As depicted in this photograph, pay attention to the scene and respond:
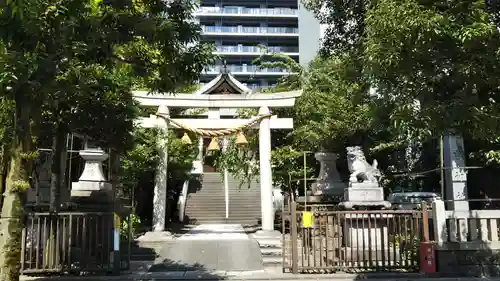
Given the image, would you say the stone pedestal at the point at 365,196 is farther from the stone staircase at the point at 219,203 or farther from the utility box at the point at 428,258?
the stone staircase at the point at 219,203

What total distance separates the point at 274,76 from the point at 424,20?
58497mm

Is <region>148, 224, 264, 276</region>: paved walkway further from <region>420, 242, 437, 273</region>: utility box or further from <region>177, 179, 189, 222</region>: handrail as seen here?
<region>177, 179, 189, 222</region>: handrail

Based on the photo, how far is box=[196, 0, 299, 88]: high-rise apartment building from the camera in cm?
6419

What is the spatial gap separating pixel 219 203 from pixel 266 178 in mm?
8863

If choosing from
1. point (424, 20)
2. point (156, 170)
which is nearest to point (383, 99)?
point (424, 20)

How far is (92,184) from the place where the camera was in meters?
14.3

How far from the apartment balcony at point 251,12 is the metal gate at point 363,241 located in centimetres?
5582

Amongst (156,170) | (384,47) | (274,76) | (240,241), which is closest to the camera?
(384,47)

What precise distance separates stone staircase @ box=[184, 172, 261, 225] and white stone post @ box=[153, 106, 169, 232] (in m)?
6.49

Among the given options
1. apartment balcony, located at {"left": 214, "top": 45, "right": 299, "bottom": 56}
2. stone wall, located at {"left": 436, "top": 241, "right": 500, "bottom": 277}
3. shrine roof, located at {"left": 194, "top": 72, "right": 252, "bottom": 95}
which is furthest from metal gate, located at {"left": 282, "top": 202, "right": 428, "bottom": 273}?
apartment balcony, located at {"left": 214, "top": 45, "right": 299, "bottom": 56}

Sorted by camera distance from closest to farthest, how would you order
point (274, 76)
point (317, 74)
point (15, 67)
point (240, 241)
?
point (15, 67) → point (240, 241) → point (317, 74) → point (274, 76)

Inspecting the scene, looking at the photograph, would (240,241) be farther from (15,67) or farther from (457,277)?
(15,67)

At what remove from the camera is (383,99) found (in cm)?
688

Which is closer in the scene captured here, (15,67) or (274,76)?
(15,67)
